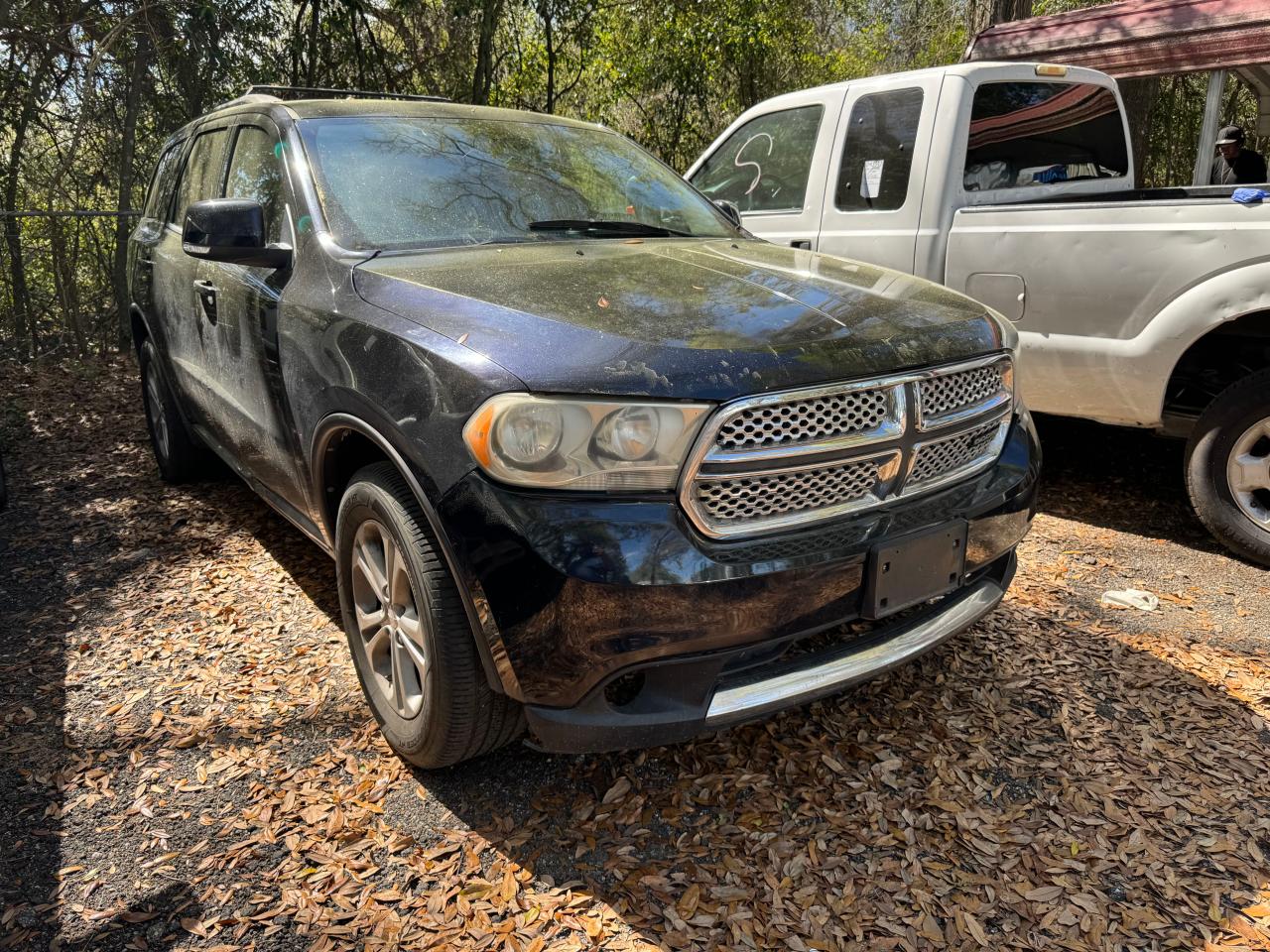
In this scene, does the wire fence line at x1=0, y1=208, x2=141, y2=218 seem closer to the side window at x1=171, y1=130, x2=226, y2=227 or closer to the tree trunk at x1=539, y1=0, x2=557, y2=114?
the side window at x1=171, y1=130, x2=226, y2=227

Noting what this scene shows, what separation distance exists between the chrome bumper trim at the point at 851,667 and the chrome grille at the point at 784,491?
39cm

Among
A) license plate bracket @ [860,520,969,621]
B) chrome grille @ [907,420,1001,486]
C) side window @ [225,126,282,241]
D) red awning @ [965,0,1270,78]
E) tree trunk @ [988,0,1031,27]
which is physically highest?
tree trunk @ [988,0,1031,27]

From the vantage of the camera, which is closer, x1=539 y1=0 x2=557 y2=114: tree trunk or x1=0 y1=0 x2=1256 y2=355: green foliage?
x1=0 y1=0 x2=1256 y2=355: green foliage

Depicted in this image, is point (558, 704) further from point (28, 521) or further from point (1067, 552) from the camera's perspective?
point (28, 521)

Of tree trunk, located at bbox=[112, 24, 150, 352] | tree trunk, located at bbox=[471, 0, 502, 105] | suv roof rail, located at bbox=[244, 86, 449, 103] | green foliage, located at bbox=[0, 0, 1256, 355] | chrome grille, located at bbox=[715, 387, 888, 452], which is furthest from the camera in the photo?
tree trunk, located at bbox=[471, 0, 502, 105]

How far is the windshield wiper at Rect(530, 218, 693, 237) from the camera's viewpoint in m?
3.21

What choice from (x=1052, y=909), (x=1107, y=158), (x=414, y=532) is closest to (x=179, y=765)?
(x=414, y=532)

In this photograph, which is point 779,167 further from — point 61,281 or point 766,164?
point 61,281

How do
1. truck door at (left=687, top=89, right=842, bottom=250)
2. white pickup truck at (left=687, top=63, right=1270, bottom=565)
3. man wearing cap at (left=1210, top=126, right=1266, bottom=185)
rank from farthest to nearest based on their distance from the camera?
man wearing cap at (left=1210, top=126, right=1266, bottom=185)
truck door at (left=687, top=89, right=842, bottom=250)
white pickup truck at (left=687, top=63, right=1270, bottom=565)

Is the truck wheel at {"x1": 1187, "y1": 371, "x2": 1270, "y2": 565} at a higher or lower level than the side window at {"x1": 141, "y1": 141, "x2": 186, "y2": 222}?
lower

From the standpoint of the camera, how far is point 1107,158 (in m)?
5.34

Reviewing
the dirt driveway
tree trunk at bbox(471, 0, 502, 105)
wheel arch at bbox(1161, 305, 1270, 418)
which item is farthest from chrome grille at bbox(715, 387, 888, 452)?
tree trunk at bbox(471, 0, 502, 105)

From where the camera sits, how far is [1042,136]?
16.1 ft

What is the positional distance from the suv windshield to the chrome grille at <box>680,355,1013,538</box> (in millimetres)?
1332
